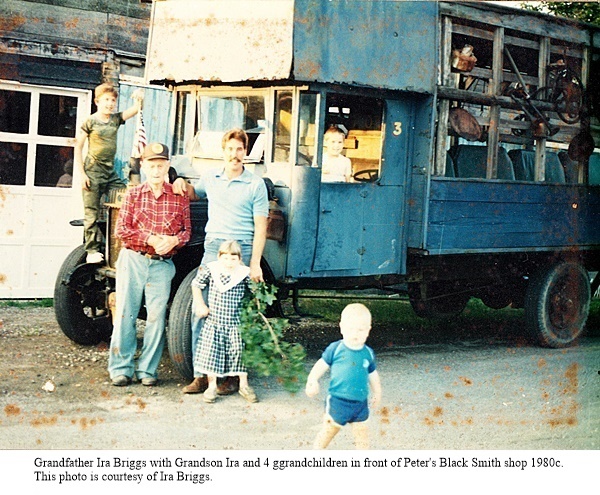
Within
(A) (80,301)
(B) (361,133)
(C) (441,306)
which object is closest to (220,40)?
(B) (361,133)

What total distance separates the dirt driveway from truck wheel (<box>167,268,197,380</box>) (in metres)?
0.21

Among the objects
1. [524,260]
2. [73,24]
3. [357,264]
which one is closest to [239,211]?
[357,264]

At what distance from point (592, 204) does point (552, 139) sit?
80 cm

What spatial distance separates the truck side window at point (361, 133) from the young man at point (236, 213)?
3.55 ft

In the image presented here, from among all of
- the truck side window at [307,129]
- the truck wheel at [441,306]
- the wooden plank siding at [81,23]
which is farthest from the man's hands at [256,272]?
the wooden plank siding at [81,23]

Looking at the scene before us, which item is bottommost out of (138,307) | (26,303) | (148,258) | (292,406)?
(292,406)

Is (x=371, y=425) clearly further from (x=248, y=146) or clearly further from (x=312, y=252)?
(x=248, y=146)

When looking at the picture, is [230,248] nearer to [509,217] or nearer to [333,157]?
[333,157]

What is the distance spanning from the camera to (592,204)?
8906 millimetres

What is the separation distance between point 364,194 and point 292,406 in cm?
187

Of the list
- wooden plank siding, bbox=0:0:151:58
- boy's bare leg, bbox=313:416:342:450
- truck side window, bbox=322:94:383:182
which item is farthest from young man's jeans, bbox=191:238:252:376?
wooden plank siding, bbox=0:0:151:58

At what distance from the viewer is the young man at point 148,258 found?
20.8ft

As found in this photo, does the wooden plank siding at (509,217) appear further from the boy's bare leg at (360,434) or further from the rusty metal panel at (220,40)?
the boy's bare leg at (360,434)

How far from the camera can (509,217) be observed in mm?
8172
